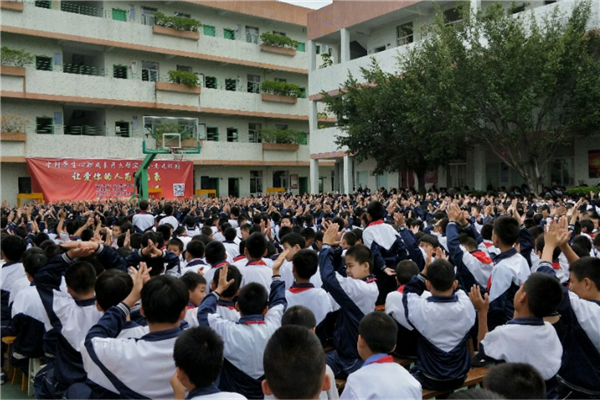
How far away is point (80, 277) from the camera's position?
9.83 ft

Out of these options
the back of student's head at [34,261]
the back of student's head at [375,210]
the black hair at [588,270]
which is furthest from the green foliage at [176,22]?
the black hair at [588,270]

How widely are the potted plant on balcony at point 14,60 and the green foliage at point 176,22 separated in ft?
19.5

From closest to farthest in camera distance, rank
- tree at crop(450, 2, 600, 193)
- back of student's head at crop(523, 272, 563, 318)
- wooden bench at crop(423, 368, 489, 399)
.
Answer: back of student's head at crop(523, 272, 563, 318), wooden bench at crop(423, 368, 489, 399), tree at crop(450, 2, 600, 193)

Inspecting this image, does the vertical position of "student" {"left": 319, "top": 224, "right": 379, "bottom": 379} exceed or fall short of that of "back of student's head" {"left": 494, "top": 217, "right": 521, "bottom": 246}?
it falls short

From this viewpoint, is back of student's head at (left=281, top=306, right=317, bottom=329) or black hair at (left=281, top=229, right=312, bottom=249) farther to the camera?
black hair at (left=281, top=229, right=312, bottom=249)

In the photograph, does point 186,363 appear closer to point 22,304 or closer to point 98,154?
point 22,304

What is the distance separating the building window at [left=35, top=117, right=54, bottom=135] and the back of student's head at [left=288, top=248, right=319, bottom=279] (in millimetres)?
20398

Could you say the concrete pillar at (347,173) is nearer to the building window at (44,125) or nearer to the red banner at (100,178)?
the red banner at (100,178)

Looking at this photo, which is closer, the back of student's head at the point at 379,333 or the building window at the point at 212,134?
the back of student's head at the point at 379,333

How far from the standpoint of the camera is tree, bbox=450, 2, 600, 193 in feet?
46.3

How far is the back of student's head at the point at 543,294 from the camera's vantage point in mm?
2654

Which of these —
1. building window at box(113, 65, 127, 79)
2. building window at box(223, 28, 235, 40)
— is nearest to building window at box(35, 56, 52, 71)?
building window at box(113, 65, 127, 79)

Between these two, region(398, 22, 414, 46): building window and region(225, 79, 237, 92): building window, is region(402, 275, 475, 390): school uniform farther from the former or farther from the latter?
region(225, 79, 237, 92): building window

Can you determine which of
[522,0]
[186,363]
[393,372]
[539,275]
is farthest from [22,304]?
[522,0]
